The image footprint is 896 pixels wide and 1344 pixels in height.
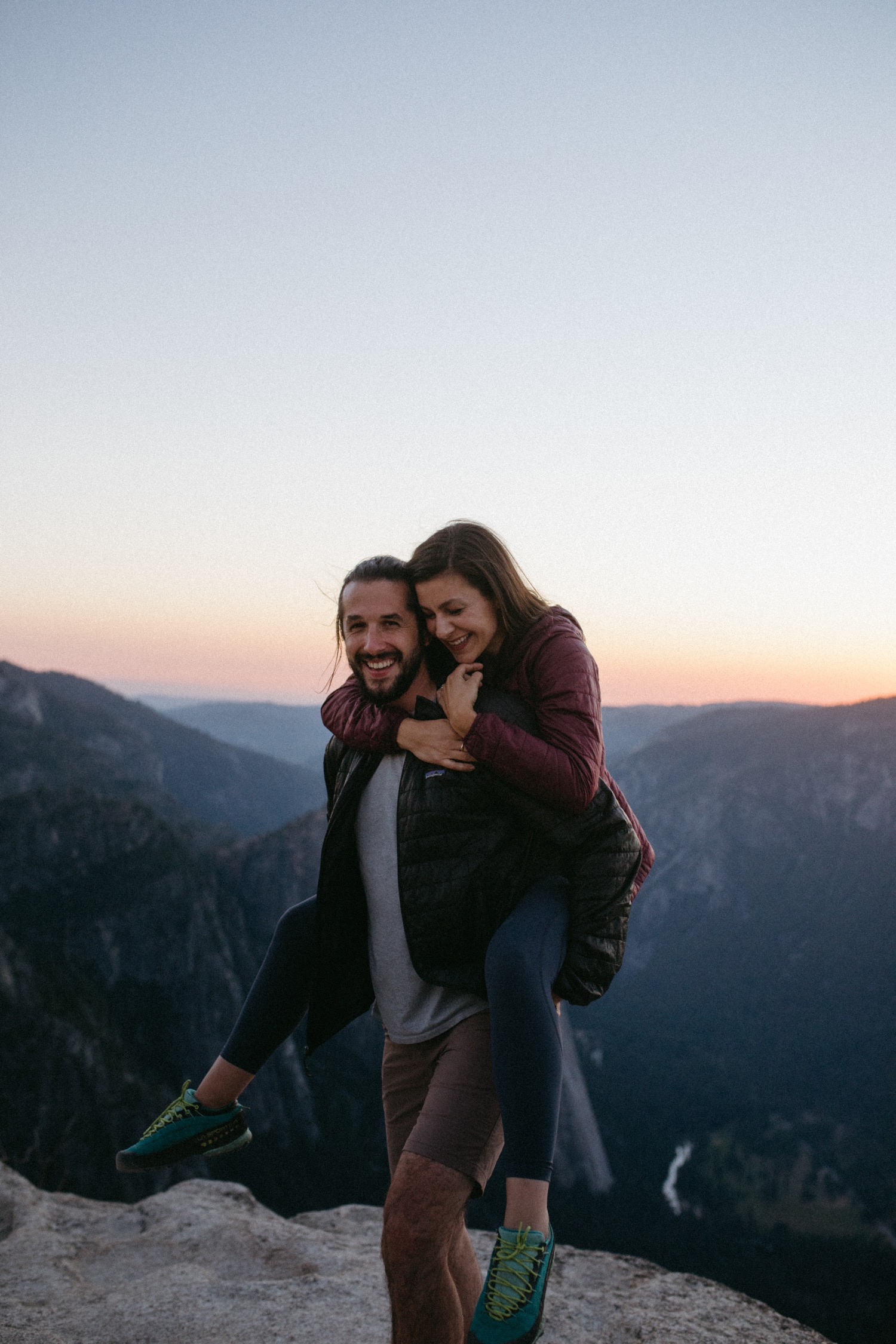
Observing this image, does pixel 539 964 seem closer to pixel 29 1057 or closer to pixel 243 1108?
pixel 243 1108

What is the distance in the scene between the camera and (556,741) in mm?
2834

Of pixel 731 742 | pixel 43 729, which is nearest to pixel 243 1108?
pixel 43 729

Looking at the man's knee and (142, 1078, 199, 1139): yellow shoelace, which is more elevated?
the man's knee

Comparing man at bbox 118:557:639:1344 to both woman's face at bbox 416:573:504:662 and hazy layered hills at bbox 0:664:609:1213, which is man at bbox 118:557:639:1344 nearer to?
woman's face at bbox 416:573:504:662

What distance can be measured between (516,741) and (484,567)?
784 mm

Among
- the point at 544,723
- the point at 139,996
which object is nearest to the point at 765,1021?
the point at 139,996

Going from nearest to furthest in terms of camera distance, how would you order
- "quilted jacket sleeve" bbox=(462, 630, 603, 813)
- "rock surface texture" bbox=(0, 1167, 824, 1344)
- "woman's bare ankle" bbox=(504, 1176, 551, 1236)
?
1. "woman's bare ankle" bbox=(504, 1176, 551, 1236)
2. "quilted jacket sleeve" bbox=(462, 630, 603, 813)
3. "rock surface texture" bbox=(0, 1167, 824, 1344)

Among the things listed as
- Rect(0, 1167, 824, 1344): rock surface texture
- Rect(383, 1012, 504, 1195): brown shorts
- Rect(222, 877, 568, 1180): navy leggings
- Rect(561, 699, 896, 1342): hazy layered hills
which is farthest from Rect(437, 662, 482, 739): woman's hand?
Rect(561, 699, 896, 1342): hazy layered hills

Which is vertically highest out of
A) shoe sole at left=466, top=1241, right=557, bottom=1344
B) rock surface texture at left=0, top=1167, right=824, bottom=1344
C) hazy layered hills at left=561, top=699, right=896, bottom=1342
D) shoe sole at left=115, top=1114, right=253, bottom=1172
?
shoe sole at left=466, top=1241, right=557, bottom=1344

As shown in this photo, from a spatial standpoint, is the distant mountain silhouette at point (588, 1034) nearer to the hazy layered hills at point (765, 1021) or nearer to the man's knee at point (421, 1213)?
the hazy layered hills at point (765, 1021)

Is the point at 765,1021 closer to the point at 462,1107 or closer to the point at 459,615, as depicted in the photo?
the point at 462,1107

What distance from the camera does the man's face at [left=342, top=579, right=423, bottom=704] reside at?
3.18m

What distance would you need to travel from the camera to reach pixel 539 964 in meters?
2.58

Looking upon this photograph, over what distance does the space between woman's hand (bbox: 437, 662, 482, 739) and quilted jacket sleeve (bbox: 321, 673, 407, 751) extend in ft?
0.76
